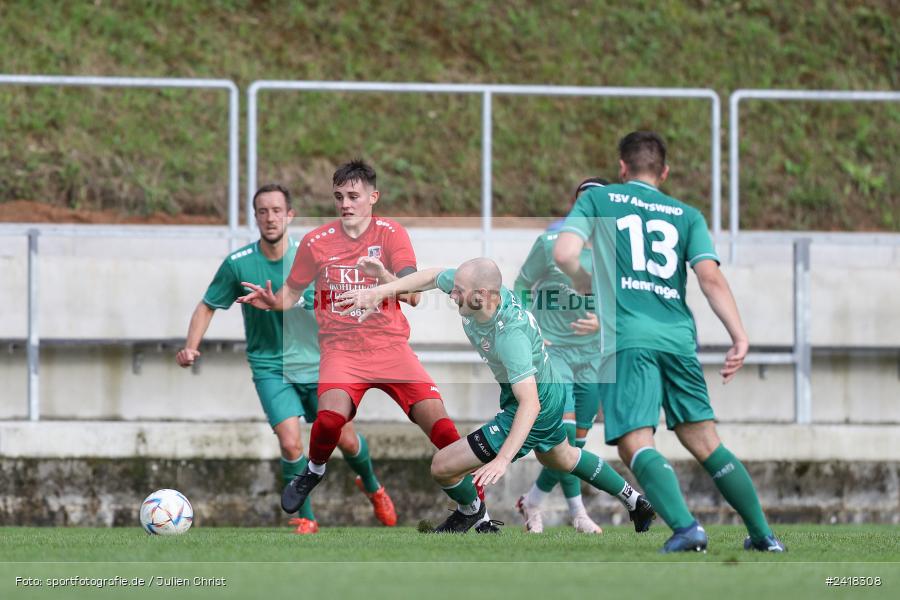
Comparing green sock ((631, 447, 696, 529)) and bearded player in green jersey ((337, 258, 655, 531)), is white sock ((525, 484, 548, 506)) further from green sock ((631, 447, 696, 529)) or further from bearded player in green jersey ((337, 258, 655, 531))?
green sock ((631, 447, 696, 529))

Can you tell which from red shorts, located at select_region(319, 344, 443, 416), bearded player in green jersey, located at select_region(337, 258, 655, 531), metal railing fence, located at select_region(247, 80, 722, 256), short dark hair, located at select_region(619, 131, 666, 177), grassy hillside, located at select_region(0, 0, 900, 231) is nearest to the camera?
short dark hair, located at select_region(619, 131, 666, 177)

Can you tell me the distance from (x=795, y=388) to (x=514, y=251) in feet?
8.04

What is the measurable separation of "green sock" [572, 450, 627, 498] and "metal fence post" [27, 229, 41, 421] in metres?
4.51

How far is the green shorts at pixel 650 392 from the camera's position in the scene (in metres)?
6.73

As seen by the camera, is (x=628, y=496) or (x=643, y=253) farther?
(x=628, y=496)

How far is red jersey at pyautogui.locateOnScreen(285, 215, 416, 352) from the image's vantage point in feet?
29.1

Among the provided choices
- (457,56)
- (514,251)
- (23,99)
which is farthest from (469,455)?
(457,56)

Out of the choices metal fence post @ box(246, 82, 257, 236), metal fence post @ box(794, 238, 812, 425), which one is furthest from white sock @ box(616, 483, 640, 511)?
Result: metal fence post @ box(246, 82, 257, 236)

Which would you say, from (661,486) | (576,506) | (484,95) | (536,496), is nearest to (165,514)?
(536,496)

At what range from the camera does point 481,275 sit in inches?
294

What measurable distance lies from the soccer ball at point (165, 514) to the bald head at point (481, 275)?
2253 mm

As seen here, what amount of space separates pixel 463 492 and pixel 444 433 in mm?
519

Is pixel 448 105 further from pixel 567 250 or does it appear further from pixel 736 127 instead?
pixel 567 250

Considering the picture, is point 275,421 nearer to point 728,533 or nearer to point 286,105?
point 728,533
